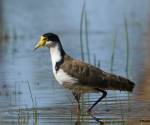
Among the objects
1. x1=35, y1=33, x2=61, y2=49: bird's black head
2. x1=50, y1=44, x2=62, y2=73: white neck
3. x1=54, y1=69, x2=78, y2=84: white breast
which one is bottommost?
x1=54, y1=69, x2=78, y2=84: white breast

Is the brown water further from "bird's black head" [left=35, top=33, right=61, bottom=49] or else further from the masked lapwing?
"bird's black head" [left=35, top=33, right=61, bottom=49]

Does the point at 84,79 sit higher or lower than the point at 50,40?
lower

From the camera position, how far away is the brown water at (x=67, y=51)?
10.1 meters

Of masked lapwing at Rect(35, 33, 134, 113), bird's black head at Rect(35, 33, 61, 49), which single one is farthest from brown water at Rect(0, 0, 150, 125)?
bird's black head at Rect(35, 33, 61, 49)

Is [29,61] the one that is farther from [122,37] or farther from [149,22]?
[149,22]

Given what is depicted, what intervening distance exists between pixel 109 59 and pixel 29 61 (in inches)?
53.0

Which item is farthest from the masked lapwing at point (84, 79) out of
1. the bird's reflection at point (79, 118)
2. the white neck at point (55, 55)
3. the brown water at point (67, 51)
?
the brown water at point (67, 51)

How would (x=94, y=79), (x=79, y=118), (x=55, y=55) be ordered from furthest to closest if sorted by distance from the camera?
(x=55, y=55), (x=94, y=79), (x=79, y=118)

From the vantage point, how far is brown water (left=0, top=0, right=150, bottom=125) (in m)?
10.1

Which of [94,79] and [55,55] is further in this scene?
[55,55]

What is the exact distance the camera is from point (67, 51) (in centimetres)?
1539

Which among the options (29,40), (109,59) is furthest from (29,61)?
(29,40)

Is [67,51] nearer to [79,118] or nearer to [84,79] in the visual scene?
[84,79]

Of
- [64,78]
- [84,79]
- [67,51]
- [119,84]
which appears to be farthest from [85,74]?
Result: [67,51]
